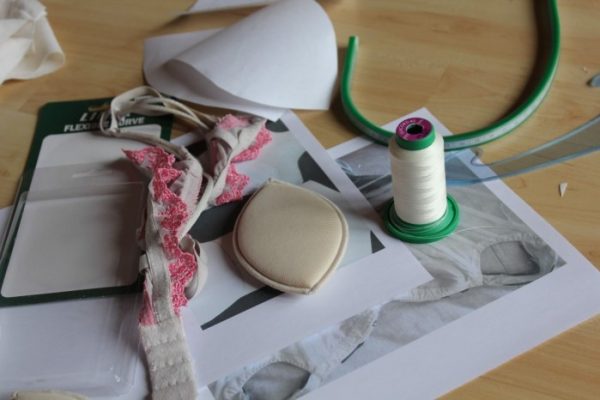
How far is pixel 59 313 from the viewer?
651 mm

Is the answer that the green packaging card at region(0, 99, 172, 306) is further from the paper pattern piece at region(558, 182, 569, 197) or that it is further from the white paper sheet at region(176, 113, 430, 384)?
the paper pattern piece at region(558, 182, 569, 197)

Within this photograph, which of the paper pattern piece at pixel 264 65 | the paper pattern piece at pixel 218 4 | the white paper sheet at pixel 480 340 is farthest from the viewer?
the paper pattern piece at pixel 218 4

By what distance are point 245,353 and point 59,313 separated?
174mm

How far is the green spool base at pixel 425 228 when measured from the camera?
25.5 inches

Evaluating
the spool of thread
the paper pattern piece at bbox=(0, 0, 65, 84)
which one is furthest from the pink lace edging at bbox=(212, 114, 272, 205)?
the paper pattern piece at bbox=(0, 0, 65, 84)

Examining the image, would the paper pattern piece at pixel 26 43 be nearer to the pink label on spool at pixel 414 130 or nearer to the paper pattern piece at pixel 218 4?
the paper pattern piece at pixel 218 4

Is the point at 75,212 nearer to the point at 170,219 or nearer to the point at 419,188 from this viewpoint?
the point at 170,219

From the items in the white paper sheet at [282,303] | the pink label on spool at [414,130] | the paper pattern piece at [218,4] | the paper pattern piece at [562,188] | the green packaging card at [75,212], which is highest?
the pink label on spool at [414,130]

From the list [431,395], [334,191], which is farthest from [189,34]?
[431,395]

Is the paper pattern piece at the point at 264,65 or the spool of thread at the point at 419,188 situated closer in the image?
the spool of thread at the point at 419,188

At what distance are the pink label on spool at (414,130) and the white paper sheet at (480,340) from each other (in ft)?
0.48

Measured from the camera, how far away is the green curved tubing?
0.71 meters

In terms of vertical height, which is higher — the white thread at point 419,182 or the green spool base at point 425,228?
the white thread at point 419,182

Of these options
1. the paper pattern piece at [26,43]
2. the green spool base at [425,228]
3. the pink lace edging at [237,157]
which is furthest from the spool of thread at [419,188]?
the paper pattern piece at [26,43]
